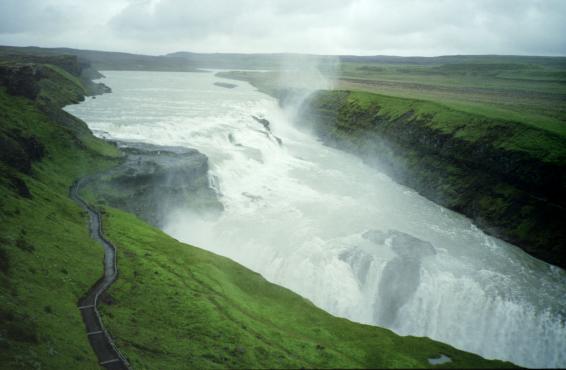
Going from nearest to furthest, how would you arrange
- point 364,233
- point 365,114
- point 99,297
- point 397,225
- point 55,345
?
point 55,345 → point 99,297 → point 364,233 → point 397,225 → point 365,114

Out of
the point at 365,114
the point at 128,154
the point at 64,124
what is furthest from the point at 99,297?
the point at 365,114

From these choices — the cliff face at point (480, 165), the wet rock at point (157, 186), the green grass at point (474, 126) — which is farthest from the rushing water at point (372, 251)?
the green grass at point (474, 126)

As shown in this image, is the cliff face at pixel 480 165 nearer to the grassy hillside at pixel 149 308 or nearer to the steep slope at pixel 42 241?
the grassy hillside at pixel 149 308

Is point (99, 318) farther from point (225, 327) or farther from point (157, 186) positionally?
point (157, 186)

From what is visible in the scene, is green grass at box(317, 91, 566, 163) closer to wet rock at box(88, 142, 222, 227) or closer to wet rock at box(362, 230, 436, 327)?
wet rock at box(362, 230, 436, 327)

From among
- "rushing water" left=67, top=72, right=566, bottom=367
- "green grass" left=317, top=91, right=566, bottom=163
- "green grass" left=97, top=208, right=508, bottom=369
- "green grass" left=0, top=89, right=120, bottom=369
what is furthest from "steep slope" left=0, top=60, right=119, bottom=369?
"green grass" left=317, top=91, right=566, bottom=163

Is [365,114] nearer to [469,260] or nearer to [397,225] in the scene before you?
[397,225]
